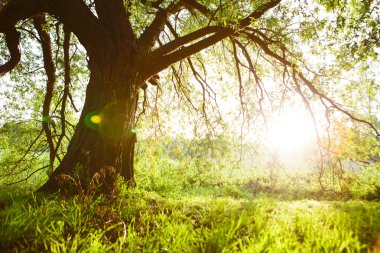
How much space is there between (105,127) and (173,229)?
92.5 inches

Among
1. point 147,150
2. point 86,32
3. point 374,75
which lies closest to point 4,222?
point 86,32

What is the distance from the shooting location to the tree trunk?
175 inches

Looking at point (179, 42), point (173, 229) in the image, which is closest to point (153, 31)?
point (179, 42)

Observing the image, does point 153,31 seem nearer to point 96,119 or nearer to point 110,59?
point 110,59

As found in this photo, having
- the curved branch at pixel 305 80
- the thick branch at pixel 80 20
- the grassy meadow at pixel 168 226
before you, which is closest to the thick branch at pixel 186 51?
the curved branch at pixel 305 80

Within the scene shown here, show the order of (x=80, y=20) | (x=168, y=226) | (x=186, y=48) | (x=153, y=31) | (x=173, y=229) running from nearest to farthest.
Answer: (x=168, y=226) → (x=173, y=229) → (x=80, y=20) → (x=186, y=48) → (x=153, y=31)

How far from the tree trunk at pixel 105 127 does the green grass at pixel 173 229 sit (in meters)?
0.69

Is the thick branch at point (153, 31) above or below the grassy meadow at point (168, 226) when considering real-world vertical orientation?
above

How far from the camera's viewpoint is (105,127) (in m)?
4.65

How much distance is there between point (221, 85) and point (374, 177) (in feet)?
18.1

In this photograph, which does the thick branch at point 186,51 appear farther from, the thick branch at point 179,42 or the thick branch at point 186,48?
the thick branch at point 179,42

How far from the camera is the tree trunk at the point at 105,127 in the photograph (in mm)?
4441

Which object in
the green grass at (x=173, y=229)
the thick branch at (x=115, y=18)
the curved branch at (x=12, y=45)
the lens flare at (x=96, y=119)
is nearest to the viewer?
the green grass at (x=173, y=229)

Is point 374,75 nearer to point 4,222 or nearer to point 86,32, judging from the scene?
point 86,32
